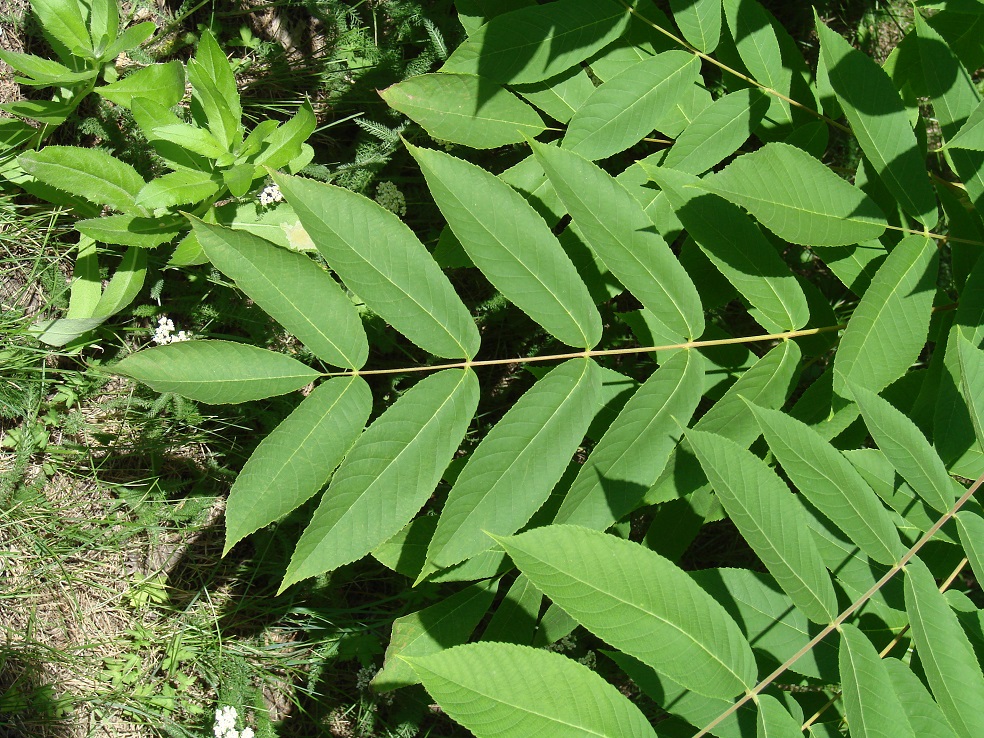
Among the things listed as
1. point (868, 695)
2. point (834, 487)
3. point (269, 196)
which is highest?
point (269, 196)

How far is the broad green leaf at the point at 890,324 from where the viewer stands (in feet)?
5.57

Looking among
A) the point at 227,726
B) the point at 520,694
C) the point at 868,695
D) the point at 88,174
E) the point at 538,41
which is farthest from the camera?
the point at 227,726

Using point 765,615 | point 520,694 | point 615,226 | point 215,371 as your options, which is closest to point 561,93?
point 615,226

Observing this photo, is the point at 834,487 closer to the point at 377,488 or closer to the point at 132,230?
the point at 377,488

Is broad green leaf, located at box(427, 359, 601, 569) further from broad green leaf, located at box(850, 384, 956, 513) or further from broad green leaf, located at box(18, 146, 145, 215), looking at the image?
broad green leaf, located at box(18, 146, 145, 215)

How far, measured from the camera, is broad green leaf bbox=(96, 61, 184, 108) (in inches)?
101

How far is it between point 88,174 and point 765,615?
2360 millimetres

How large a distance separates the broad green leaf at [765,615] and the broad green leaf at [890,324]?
45 cm

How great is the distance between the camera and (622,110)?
6.55 feet

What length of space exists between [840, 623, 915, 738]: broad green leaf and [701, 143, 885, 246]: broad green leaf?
2.70 feet

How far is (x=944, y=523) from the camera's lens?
1.69 m

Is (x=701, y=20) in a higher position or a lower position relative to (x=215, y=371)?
higher

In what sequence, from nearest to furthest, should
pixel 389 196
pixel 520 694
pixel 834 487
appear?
1. pixel 520 694
2. pixel 834 487
3. pixel 389 196

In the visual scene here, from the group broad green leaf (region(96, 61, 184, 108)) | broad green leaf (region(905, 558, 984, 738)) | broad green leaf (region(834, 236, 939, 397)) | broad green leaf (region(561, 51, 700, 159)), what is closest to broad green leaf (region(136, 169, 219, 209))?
broad green leaf (region(96, 61, 184, 108))
